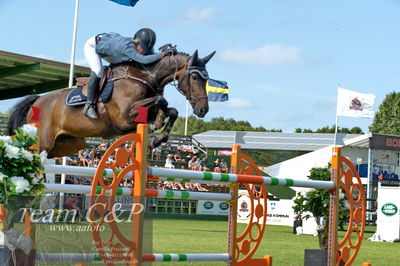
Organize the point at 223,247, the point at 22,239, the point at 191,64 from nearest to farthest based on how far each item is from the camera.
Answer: the point at 22,239
the point at 191,64
the point at 223,247

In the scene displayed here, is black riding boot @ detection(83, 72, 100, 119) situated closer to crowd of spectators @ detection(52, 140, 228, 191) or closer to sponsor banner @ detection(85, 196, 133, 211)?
sponsor banner @ detection(85, 196, 133, 211)

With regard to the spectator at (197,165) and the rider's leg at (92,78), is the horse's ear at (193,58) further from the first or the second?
the spectator at (197,165)

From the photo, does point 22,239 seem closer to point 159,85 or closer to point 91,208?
point 91,208

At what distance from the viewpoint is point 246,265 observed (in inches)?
172

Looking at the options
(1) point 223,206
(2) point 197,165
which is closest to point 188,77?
(1) point 223,206

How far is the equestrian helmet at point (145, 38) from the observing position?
18.7 feet

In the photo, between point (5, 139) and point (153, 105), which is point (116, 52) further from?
point (5, 139)

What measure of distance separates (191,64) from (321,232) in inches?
69.1

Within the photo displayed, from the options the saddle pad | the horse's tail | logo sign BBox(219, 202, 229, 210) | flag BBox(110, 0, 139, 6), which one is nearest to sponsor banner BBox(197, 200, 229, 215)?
logo sign BBox(219, 202, 229, 210)

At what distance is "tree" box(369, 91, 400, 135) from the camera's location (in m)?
46.7

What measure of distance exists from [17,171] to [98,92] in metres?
3.00

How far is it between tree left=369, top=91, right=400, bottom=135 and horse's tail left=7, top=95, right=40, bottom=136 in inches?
1657

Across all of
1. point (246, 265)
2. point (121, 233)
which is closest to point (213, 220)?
point (246, 265)

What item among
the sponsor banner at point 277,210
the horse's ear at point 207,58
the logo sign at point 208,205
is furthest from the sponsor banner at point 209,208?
the horse's ear at point 207,58
